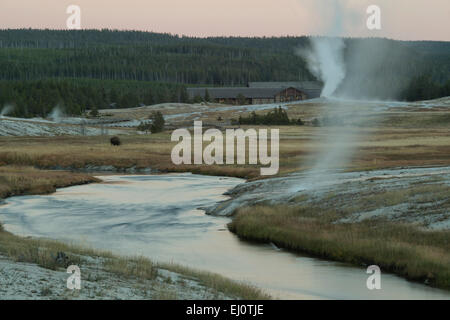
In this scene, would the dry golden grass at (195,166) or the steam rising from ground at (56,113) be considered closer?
the dry golden grass at (195,166)

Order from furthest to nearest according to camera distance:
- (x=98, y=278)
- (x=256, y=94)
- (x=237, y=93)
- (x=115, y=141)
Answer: (x=237, y=93)
(x=256, y=94)
(x=115, y=141)
(x=98, y=278)

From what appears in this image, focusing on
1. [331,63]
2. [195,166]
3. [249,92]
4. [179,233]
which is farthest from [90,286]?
[331,63]

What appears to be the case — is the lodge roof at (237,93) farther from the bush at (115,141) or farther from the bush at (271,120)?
the bush at (115,141)

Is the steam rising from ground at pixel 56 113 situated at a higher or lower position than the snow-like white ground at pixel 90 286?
higher

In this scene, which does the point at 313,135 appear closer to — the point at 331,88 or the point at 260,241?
the point at 260,241

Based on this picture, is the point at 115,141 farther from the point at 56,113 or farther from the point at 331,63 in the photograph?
the point at 331,63

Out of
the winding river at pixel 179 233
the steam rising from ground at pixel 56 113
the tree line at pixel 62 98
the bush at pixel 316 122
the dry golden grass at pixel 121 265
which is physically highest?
the tree line at pixel 62 98

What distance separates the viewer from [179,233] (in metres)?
29.9

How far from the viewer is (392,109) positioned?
126125mm

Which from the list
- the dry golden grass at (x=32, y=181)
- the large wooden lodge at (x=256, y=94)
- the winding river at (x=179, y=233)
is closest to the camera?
the winding river at (x=179, y=233)

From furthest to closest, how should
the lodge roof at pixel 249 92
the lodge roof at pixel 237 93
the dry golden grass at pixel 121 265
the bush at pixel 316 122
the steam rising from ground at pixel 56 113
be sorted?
1. the lodge roof at pixel 249 92
2. the lodge roof at pixel 237 93
3. the steam rising from ground at pixel 56 113
4. the bush at pixel 316 122
5. the dry golden grass at pixel 121 265

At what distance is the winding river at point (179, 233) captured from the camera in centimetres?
2052

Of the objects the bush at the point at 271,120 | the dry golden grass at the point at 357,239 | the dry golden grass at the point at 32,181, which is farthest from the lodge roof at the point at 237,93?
the dry golden grass at the point at 357,239

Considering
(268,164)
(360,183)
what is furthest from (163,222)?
(268,164)
